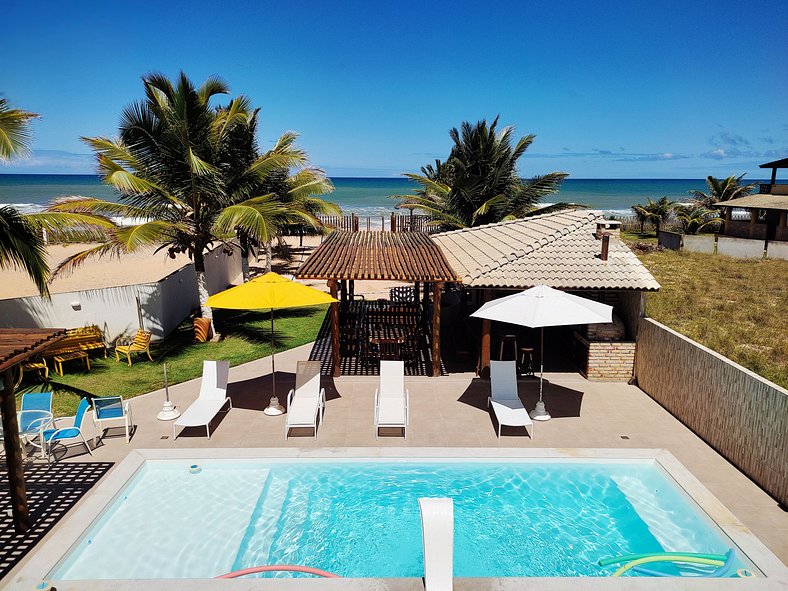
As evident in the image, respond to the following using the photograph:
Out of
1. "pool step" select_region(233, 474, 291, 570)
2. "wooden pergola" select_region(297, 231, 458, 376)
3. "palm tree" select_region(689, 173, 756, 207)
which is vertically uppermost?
"palm tree" select_region(689, 173, 756, 207)

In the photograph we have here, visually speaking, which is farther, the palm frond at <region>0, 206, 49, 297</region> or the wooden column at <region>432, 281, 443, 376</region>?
the wooden column at <region>432, 281, 443, 376</region>

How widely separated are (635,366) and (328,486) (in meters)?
7.80

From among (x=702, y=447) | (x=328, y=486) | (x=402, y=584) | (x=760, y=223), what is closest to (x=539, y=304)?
(x=702, y=447)

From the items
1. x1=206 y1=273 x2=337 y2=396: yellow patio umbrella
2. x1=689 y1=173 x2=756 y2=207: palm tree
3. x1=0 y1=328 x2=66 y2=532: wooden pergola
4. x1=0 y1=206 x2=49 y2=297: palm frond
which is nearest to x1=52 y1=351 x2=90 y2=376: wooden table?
x1=0 y1=206 x2=49 y2=297: palm frond

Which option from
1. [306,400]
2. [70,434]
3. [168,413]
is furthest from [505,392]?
[70,434]

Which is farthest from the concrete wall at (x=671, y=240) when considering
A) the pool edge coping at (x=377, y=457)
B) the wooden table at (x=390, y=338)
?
the pool edge coping at (x=377, y=457)

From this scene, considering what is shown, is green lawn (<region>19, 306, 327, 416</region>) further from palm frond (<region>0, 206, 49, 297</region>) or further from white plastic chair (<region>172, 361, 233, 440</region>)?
palm frond (<region>0, 206, 49, 297</region>)

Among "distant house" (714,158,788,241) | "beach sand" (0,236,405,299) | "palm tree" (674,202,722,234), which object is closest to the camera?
"beach sand" (0,236,405,299)

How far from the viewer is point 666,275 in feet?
73.3

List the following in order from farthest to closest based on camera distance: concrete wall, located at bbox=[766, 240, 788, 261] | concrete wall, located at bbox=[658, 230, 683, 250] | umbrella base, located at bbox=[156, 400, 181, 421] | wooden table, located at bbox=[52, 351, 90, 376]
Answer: concrete wall, located at bbox=[658, 230, 683, 250] → concrete wall, located at bbox=[766, 240, 788, 261] → wooden table, located at bbox=[52, 351, 90, 376] → umbrella base, located at bbox=[156, 400, 181, 421]

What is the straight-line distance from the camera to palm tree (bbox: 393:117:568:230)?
69.7ft

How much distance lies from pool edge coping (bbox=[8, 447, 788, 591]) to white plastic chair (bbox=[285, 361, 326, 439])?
76 centimetres

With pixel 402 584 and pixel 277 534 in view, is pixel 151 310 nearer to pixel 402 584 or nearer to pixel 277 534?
pixel 277 534

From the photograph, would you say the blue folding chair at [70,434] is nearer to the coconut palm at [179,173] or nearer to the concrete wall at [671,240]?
the coconut palm at [179,173]
